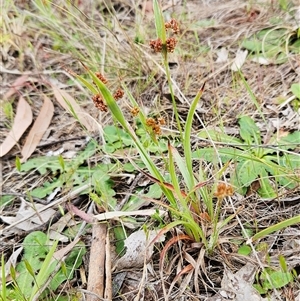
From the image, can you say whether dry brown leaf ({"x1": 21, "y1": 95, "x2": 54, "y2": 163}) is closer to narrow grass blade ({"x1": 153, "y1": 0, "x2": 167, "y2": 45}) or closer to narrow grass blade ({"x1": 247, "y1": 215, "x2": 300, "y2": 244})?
narrow grass blade ({"x1": 153, "y1": 0, "x2": 167, "y2": 45})

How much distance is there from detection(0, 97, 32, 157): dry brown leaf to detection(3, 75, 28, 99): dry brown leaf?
63 millimetres

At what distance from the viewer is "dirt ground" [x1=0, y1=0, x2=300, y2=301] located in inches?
43.3

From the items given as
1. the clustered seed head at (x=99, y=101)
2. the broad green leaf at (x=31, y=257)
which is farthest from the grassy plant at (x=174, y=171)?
the broad green leaf at (x=31, y=257)

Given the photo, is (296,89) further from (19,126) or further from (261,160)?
(19,126)

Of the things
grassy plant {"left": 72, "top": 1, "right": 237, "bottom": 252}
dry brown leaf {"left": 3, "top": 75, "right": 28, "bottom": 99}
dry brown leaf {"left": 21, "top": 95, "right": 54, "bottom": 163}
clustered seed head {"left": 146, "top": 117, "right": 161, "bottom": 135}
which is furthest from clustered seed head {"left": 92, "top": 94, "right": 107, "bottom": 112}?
dry brown leaf {"left": 3, "top": 75, "right": 28, "bottom": 99}

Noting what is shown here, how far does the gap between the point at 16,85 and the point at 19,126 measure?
27 centimetres

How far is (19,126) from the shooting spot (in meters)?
1.73

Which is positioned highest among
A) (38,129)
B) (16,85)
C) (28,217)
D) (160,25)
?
(160,25)

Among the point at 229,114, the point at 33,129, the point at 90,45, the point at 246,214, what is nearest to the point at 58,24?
the point at 90,45

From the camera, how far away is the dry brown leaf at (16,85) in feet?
6.17

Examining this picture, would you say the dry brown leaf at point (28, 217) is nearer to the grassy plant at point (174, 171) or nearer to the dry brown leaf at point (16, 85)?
the grassy plant at point (174, 171)

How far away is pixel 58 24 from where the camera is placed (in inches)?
80.0

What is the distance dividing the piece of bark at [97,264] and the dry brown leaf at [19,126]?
0.57 metres

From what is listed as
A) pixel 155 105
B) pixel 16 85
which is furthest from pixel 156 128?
pixel 16 85
